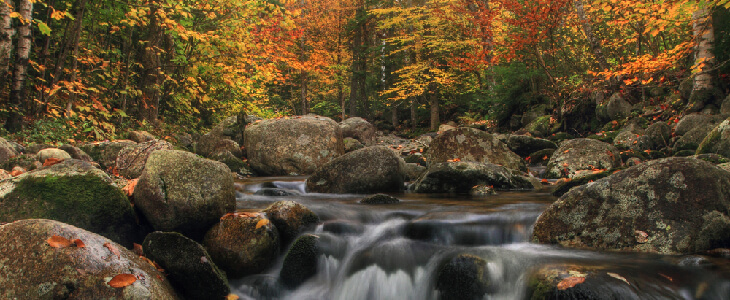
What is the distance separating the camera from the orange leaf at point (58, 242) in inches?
111

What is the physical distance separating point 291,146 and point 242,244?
6539 mm

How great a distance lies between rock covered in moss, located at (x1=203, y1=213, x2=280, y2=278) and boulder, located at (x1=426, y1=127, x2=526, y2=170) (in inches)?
233

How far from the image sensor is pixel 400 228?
16.8ft

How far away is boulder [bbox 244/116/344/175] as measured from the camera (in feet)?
35.3

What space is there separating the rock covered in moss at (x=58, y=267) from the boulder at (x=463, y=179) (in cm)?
566

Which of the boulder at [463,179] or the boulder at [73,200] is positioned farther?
the boulder at [463,179]

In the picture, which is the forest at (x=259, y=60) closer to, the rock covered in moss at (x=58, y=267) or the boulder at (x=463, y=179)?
the boulder at (x=463, y=179)

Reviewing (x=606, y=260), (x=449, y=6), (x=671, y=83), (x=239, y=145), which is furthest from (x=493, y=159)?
(x=449, y=6)

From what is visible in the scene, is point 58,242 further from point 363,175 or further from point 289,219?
point 363,175

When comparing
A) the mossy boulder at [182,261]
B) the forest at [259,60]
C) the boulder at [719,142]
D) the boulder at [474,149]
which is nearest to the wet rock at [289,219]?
the mossy boulder at [182,261]

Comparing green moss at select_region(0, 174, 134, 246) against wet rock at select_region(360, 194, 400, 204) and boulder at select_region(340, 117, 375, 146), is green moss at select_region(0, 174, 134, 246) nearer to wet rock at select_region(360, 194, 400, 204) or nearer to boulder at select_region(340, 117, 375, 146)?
wet rock at select_region(360, 194, 400, 204)

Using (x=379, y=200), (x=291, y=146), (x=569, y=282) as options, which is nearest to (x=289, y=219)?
(x=379, y=200)

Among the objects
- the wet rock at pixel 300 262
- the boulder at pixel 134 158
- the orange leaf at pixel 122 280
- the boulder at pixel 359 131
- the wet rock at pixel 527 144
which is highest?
the boulder at pixel 359 131

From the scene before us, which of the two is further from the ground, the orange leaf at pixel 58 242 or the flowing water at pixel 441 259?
the orange leaf at pixel 58 242
